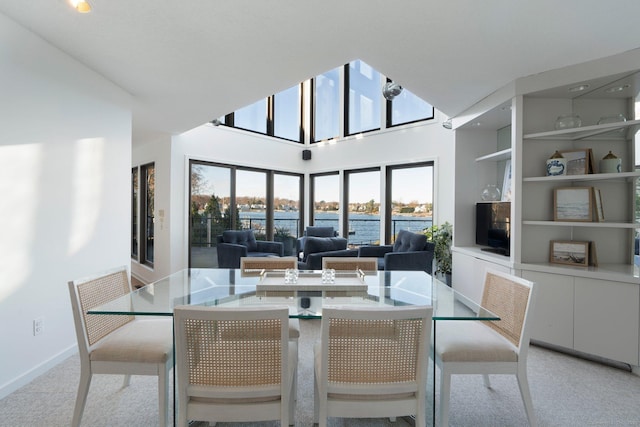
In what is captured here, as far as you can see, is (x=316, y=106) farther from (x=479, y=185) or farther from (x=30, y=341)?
(x=30, y=341)

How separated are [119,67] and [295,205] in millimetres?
4961

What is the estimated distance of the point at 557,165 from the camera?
2793 mm

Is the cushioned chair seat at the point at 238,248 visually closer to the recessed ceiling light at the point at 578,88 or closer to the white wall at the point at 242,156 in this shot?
the white wall at the point at 242,156

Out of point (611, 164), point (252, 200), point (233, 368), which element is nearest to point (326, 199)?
point (252, 200)

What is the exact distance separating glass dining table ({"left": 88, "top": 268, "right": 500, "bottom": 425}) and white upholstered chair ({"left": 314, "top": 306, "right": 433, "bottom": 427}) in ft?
0.91

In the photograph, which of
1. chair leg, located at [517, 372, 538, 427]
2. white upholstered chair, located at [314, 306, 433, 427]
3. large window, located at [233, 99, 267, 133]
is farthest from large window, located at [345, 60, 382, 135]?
white upholstered chair, located at [314, 306, 433, 427]

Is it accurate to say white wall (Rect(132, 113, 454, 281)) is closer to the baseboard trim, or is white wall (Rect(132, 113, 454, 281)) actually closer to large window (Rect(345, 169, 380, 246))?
large window (Rect(345, 169, 380, 246))

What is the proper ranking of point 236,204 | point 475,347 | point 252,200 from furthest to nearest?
point 252,200, point 236,204, point 475,347

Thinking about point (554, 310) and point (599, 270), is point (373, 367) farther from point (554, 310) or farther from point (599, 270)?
point (599, 270)

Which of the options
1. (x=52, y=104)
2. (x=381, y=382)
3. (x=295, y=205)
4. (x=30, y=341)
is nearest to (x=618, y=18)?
(x=381, y=382)

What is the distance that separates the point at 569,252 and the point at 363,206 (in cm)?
419

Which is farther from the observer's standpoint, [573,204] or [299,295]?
[573,204]

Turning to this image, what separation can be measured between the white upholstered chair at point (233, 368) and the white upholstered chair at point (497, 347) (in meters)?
0.90

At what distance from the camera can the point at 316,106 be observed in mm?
7691
